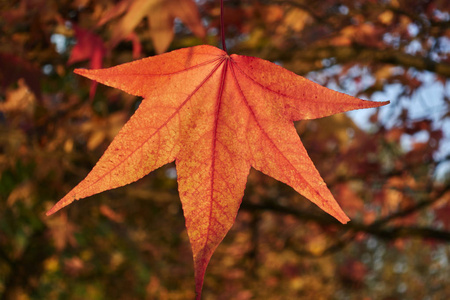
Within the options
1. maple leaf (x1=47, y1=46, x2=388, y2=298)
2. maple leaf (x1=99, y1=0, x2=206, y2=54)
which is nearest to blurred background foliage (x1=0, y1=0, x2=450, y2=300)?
maple leaf (x1=99, y1=0, x2=206, y2=54)

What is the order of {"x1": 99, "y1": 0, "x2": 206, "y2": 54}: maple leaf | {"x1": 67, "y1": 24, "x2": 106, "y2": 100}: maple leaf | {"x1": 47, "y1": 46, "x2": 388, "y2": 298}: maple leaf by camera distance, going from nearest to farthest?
1. {"x1": 47, "y1": 46, "x2": 388, "y2": 298}: maple leaf
2. {"x1": 99, "y1": 0, "x2": 206, "y2": 54}: maple leaf
3. {"x1": 67, "y1": 24, "x2": 106, "y2": 100}: maple leaf

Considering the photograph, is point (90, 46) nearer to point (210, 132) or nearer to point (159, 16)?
point (159, 16)

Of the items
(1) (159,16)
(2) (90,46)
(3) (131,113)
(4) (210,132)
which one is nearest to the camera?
(4) (210,132)

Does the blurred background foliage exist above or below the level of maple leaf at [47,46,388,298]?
below

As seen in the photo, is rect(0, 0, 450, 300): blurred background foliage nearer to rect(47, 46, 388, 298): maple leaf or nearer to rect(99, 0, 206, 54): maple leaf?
rect(99, 0, 206, 54): maple leaf

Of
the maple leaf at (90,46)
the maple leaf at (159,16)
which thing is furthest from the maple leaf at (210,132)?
the maple leaf at (90,46)

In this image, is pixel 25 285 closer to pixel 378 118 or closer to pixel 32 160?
pixel 32 160

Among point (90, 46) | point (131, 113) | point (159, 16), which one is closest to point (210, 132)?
point (159, 16)
